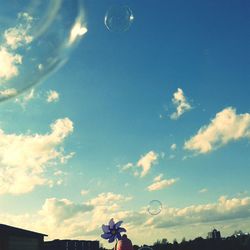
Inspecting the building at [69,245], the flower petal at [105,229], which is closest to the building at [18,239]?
the building at [69,245]

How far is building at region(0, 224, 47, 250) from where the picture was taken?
104ft

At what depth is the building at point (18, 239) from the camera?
31.7m

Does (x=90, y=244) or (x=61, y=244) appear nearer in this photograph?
(x=61, y=244)

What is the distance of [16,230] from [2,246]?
2.52 metres

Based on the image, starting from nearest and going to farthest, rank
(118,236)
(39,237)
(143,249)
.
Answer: (118,236) → (143,249) → (39,237)

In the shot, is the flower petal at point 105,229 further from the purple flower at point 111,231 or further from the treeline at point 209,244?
the treeline at point 209,244

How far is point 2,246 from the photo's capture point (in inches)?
1240

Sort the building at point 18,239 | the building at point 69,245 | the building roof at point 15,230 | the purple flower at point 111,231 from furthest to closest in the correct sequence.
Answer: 1. the building at point 69,245
2. the building roof at point 15,230
3. the building at point 18,239
4. the purple flower at point 111,231

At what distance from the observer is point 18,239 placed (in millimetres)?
33719

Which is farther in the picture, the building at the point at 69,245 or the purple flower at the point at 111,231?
the building at the point at 69,245

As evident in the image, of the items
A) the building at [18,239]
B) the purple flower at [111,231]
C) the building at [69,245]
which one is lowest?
the purple flower at [111,231]

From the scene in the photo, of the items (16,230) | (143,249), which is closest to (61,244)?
(16,230)

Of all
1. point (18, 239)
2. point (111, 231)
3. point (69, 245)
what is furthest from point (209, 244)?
point (111, 231)

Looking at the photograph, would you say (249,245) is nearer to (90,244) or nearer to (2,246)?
(90,244)
